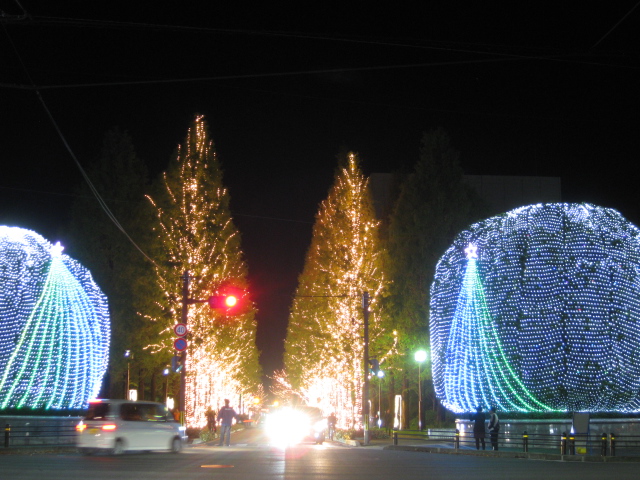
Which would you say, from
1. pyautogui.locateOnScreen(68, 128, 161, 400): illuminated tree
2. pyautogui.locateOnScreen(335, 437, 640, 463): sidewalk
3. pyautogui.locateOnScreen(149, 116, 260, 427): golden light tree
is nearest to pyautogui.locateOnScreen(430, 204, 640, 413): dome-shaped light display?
pyautogui.locateOnScreen(335, 437, 640, 463): sidewalk

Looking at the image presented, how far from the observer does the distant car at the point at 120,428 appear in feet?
72.5

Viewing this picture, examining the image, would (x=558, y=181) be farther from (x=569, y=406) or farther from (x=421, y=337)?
(x=569, y=406)

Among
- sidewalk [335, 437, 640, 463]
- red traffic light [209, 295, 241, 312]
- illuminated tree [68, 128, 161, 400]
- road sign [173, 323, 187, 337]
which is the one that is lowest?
sidewalk [335, 437, 640, 463]

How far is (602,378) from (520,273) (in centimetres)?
393

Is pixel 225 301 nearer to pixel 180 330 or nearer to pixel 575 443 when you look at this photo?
pixel 180 330

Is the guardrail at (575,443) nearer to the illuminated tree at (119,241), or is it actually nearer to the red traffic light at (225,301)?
the red traffic light at (225,301)

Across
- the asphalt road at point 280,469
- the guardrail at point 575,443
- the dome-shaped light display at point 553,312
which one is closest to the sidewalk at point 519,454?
the guardrail at point 575,443

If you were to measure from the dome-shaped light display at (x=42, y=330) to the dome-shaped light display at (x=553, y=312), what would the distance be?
12296mm

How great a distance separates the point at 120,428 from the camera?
73.5ft

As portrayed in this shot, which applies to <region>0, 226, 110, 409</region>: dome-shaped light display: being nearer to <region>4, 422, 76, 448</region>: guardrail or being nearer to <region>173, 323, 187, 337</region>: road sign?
<region>4, 422, 76, 448</region>: guardrail

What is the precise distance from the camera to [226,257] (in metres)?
45.2

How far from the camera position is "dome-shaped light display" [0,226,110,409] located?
2436 cm

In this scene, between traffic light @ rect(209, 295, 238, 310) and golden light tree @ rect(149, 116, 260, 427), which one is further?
golden light tree @ rect(149, 116, 260, 427)

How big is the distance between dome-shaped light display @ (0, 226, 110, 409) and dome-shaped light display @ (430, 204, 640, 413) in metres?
12.3
